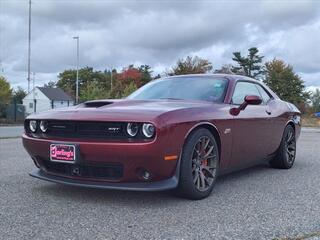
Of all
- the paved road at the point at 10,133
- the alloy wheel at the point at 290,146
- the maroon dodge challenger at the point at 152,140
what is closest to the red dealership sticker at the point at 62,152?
the maroon dodge challenger at the point at 152,140

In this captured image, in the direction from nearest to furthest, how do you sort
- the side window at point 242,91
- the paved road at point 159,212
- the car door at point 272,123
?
the paved road at point 159,212 < the side window at point 242,91 < the car door at point 272,123

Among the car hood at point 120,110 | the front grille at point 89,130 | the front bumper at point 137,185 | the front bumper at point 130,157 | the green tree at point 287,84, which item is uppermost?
the green tree at point 287,84

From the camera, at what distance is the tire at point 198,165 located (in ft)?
13.7

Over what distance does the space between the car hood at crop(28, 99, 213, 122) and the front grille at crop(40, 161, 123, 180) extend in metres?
0.44

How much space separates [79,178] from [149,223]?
963 millimetres

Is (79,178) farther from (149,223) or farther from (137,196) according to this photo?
(149,223)

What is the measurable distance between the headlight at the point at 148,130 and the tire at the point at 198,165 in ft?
1.38

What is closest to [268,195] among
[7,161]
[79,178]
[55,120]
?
[79,178]

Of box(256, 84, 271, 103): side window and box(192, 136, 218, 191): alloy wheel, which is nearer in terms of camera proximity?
box(192, 136, 218, 191): alloy wheel

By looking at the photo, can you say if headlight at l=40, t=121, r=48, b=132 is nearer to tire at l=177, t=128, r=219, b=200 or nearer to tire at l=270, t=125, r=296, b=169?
tire at l=177, t=128, r=219, b=200

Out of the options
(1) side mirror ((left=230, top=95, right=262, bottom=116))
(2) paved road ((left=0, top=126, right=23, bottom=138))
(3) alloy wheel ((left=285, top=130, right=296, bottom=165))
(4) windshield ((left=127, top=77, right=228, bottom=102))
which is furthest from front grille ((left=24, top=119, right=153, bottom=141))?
(2) paved road ((left=0, top=126, right=23, bottom=138))

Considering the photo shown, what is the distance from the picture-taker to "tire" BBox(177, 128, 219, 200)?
4.19 m

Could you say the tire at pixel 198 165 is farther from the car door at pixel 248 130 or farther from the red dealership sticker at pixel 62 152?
the red dealership sticker at pixel 62 152

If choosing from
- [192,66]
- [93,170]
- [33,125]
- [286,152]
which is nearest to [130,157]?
[93,170]
